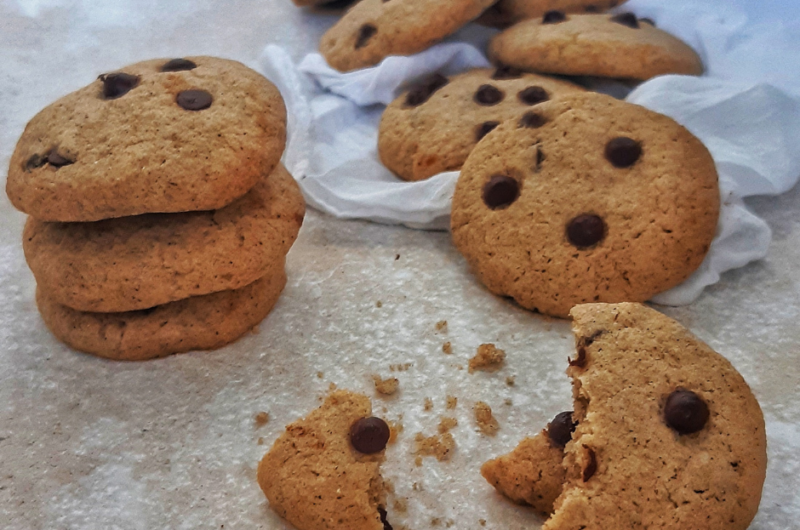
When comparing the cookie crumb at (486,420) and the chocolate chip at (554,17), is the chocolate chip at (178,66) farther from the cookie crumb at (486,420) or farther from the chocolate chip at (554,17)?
the chocolate chip at (554,17)

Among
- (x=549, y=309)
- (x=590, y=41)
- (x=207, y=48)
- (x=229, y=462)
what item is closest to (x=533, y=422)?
(x=549, y=309)

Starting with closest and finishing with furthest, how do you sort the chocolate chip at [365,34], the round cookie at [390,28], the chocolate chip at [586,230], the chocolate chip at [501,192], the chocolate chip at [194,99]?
1. the chocolate chip at [194,99]
2. the chocolate chip at [586,230]
3. the chocolate chip at [501,192]
4. the round cookie at [390,28]
5. the chocolate chip at [365,34]

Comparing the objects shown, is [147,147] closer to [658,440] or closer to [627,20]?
[658,440]

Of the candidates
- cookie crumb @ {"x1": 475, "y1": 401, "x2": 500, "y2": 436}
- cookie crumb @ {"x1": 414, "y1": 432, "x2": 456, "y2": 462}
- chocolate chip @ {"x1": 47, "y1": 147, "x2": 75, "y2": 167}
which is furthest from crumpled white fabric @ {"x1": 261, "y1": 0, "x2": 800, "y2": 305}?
chocolate chip @ {"x1": 47, "y1": 147, "x2": 75, "y2": 167}

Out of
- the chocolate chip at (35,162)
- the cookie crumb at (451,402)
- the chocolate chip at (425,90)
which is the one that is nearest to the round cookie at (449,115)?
the chocolate chip at (425,90)

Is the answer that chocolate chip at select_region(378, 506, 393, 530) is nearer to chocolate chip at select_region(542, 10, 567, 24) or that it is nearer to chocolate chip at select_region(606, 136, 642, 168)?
chocolate chip at select_region(606, 136, 642, 168)

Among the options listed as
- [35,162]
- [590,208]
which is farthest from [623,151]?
[35,162]
